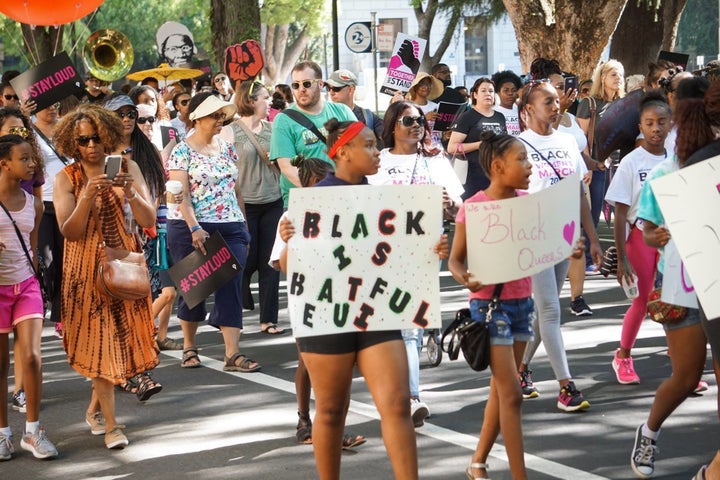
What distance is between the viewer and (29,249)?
7160mm

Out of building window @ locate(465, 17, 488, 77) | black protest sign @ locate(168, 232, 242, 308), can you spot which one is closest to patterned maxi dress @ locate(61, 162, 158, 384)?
black protest sign @ locate(168, 232, 242, 308)

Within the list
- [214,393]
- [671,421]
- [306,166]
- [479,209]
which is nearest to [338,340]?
[479,209]

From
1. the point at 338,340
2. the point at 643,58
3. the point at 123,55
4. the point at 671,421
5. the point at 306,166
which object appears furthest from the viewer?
the point at 643,58

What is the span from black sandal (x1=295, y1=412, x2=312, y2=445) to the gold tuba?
13153mm

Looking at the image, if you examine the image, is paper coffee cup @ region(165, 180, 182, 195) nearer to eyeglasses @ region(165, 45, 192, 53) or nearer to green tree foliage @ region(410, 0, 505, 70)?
eyeglasses @ region(165, 45, 192, 53)

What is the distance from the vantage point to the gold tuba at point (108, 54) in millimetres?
19625

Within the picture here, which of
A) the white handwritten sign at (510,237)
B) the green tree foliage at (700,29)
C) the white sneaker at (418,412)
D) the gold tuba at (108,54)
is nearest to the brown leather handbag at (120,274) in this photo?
the white sneaker at (418,412)

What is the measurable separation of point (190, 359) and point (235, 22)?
12701mm

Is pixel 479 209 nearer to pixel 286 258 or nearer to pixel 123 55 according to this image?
pixel 286 258

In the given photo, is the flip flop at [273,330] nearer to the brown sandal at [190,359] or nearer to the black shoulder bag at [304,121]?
the brown sandal at [190,359]

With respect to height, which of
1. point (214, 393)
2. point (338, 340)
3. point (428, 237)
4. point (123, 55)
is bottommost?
point (214, 393)

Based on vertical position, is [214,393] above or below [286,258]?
below

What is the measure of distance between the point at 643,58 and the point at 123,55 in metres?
9.97

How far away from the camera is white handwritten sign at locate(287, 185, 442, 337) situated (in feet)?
17.2
